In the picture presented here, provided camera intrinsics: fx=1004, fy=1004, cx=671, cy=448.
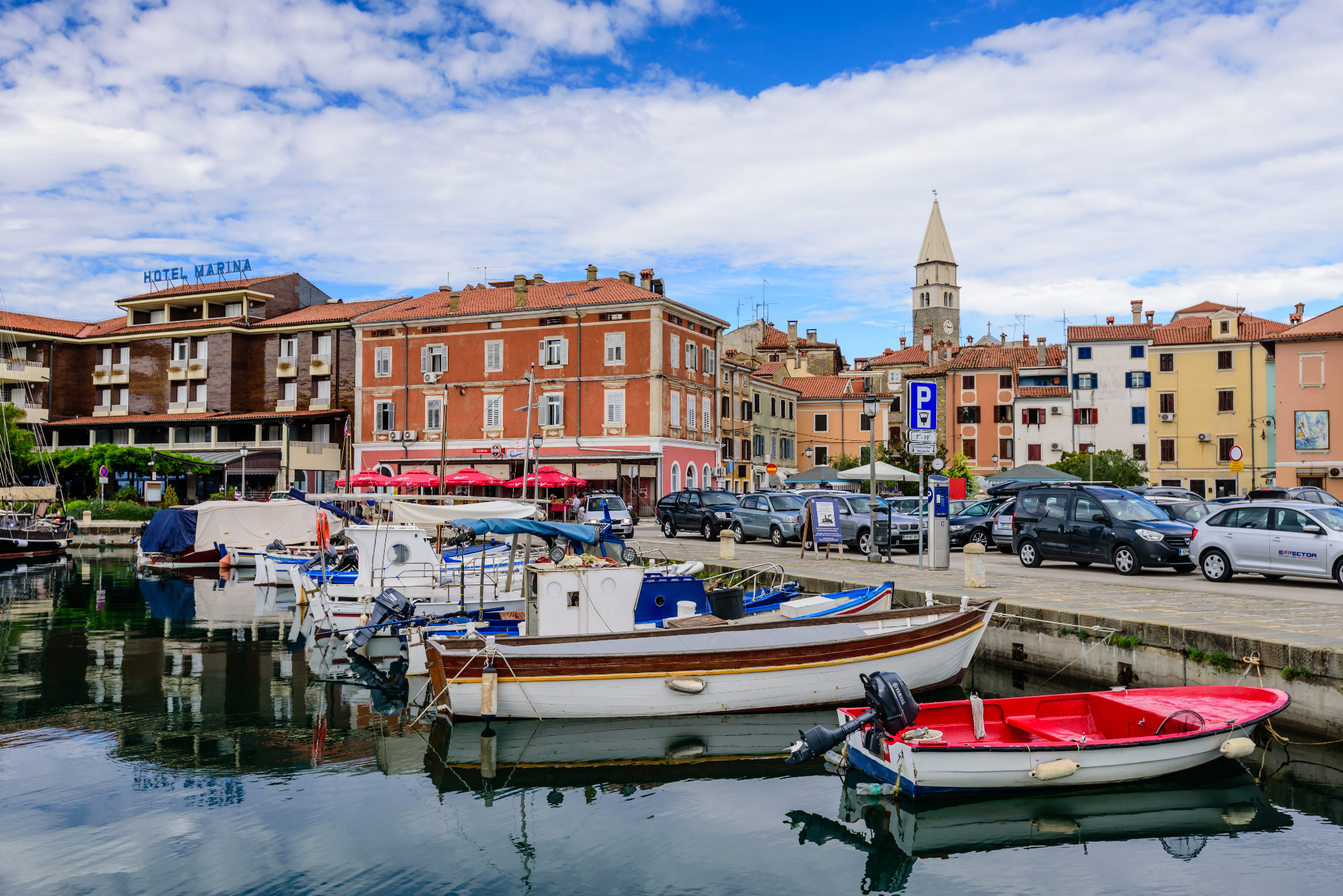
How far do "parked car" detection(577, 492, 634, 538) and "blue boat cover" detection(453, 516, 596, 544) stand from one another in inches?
706

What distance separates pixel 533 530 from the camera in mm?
15406

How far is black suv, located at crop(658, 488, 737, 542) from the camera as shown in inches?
1387

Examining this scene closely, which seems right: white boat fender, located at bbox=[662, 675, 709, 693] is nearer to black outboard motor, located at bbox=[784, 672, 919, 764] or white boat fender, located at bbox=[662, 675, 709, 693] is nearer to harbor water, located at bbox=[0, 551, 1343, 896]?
Result: harbor water, located at bbox=[0, 551, 1343, 896]

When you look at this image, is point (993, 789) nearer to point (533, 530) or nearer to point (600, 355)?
point (533, 530)

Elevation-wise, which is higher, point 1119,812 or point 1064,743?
point 1064,743

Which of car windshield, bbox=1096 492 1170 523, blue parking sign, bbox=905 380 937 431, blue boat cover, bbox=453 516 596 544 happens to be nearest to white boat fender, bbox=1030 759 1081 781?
blue boat cover, bbox=453 516 596 544

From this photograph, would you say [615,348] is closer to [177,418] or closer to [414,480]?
[414,480]

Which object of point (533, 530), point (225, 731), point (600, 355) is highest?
point (600, 355)

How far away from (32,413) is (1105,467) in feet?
212

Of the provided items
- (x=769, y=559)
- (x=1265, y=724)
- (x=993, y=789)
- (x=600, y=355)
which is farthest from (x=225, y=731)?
(x=600, y=355)

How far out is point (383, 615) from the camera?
733 inches

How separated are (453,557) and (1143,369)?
55.3m

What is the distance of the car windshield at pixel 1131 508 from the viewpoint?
21.1 m

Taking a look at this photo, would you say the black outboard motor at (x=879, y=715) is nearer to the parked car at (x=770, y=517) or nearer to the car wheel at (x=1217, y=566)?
the car wheel at (x=1217, y=566)
